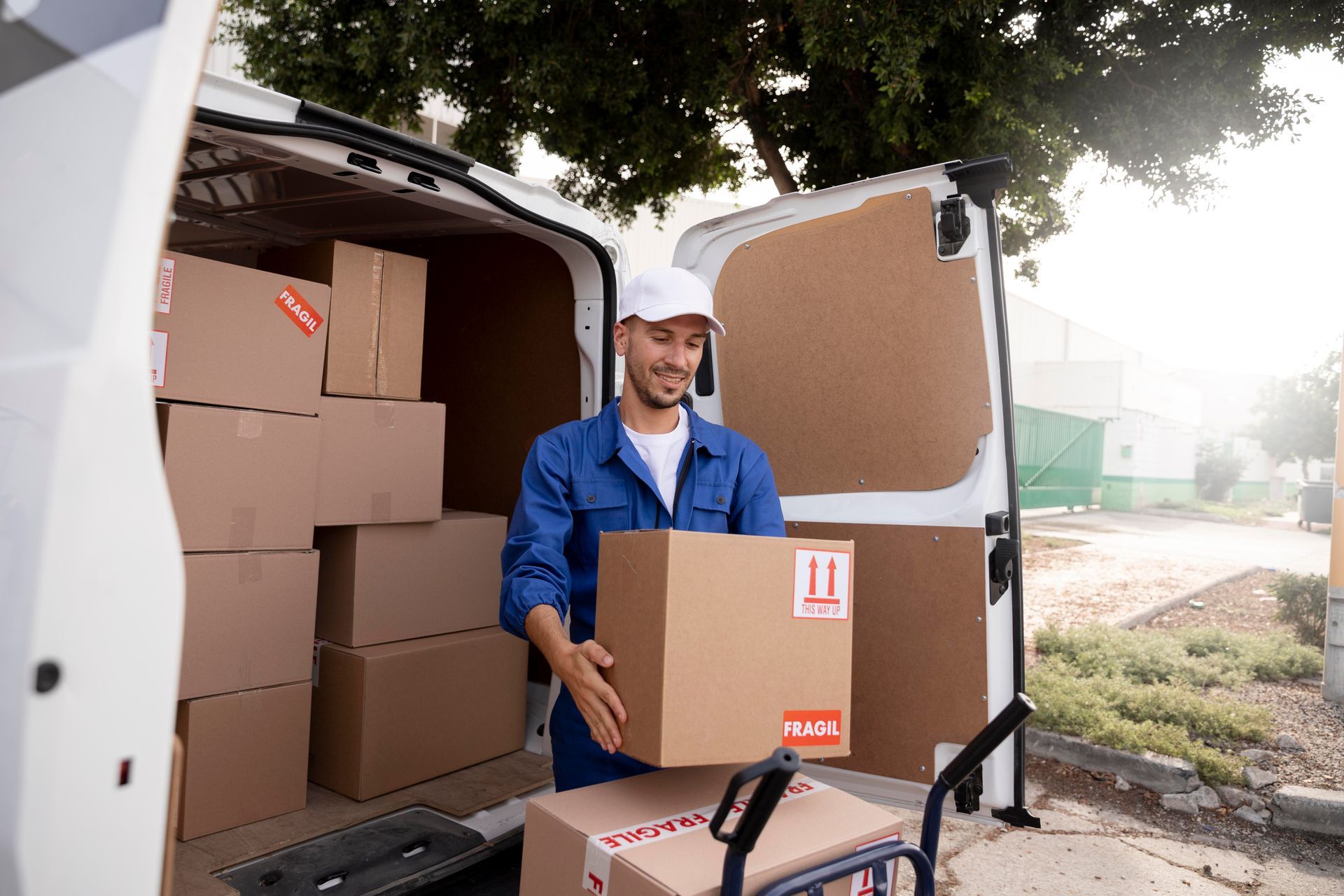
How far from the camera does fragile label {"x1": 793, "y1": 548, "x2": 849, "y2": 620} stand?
161cm

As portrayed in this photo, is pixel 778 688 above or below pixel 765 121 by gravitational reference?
below

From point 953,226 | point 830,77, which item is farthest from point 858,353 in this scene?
point 830,77

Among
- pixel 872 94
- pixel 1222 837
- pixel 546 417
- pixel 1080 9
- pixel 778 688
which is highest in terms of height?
pixel 1080 9

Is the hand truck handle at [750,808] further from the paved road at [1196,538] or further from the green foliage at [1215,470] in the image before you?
the green foliage at [1215,470]

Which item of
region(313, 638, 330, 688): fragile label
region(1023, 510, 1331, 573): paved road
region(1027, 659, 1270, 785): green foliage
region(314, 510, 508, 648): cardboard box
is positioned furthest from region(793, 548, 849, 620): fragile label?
region(1023, 510, 1331, 573): paved road

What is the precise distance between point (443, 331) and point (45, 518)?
120 inches

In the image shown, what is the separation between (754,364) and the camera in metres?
2.63

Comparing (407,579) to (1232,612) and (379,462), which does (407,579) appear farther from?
(1232,612)

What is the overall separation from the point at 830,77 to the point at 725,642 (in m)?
4.70

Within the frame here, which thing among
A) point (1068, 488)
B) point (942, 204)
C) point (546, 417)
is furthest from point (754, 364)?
point (1068, 488)

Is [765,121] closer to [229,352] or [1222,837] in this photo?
[229,352]

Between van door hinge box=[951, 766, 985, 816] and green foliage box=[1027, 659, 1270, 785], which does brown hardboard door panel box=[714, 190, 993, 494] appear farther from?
green foliage box=[1027, 659, 1270, 785]

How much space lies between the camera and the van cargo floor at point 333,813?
2389 mm

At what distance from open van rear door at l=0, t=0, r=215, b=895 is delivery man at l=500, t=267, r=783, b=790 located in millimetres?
1022
